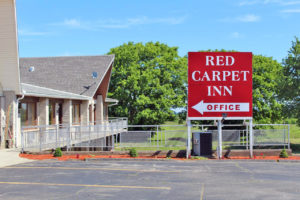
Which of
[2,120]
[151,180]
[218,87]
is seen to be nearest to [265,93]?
[218,87]

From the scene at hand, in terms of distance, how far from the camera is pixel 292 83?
116 ft

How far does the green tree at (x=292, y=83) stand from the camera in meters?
35.0

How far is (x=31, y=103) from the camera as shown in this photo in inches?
1067

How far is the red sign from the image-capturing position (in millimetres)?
19938

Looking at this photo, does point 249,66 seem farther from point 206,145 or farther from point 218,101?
point 206,145

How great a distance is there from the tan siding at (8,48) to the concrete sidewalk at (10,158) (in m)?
3.88

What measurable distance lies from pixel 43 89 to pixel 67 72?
893 cm

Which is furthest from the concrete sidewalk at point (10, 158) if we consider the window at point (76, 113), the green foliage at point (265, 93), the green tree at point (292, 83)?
the green foliage at point (265, 93)

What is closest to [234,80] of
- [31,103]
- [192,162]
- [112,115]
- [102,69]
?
[192,162]

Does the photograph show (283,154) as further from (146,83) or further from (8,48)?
(146,83)

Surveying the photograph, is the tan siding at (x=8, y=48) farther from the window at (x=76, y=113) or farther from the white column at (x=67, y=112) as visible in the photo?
the window at (x=76, y=113)

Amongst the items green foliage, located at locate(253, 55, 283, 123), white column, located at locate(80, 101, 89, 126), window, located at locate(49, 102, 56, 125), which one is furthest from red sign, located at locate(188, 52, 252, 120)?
green foliage, located at locate(253, 55, 283, 123)

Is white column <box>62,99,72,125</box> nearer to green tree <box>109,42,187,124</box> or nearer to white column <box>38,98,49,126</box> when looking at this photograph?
white column <box>38,98,49,126</box>

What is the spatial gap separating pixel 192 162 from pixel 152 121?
101 ft
